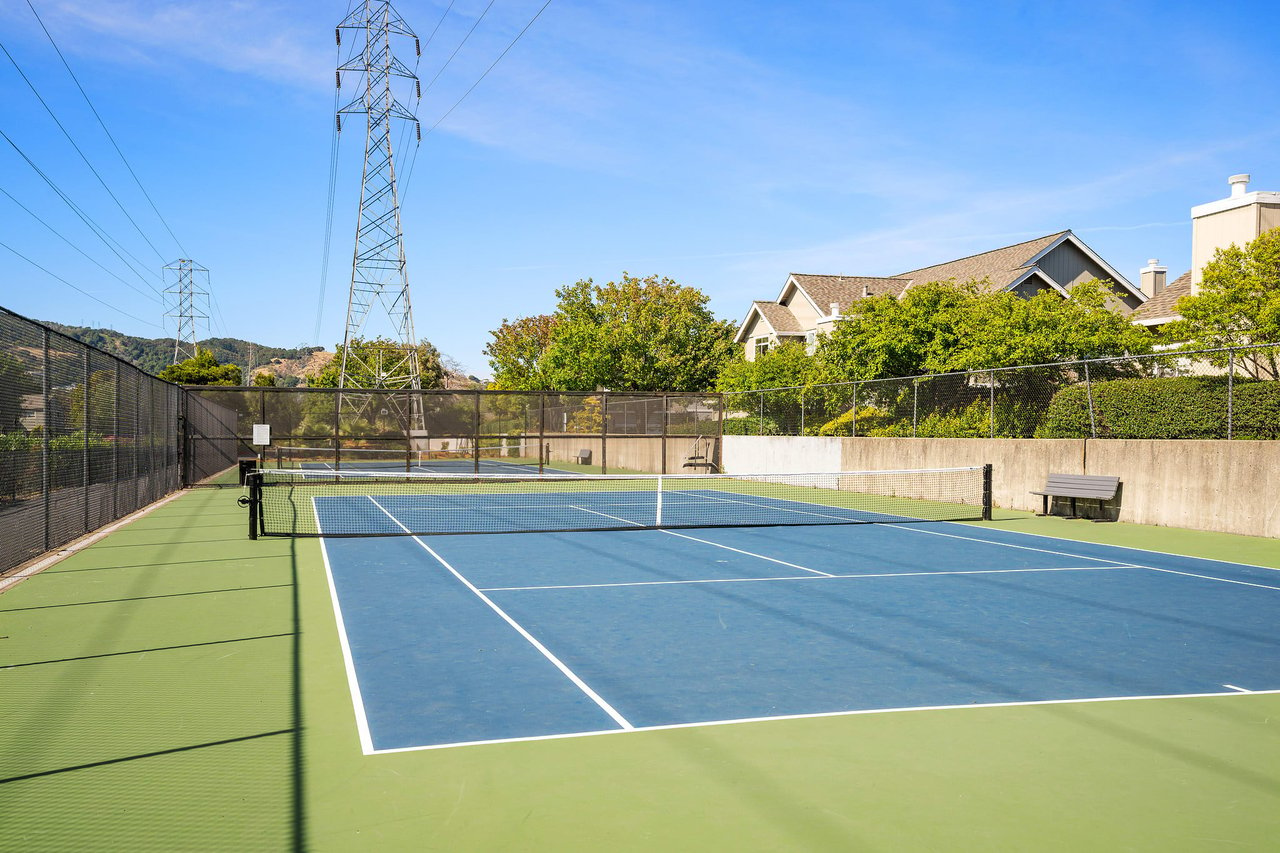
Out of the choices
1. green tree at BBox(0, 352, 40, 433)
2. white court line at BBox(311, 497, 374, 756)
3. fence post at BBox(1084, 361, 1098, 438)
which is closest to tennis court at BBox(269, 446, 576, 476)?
fence post at BBox(1084, 361, 1098, 438)

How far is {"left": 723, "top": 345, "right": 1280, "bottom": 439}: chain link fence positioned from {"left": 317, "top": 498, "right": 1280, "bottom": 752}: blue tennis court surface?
5.05 m

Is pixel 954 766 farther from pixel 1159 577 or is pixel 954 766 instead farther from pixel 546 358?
pixel 546 358

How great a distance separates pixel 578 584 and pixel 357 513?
418 inches

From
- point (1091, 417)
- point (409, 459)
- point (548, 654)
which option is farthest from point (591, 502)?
point (548, 654)

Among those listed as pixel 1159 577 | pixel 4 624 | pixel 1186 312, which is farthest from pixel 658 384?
pixel 4 624

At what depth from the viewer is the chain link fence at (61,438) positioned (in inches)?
418

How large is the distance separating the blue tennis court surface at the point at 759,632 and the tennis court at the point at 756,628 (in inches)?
1.1

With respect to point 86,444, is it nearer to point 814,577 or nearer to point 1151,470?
point 814,577

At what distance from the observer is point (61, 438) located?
40.9ft

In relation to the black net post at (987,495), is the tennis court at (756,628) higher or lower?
lower

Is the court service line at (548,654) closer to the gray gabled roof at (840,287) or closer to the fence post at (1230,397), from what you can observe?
the fence post at (1230,397)

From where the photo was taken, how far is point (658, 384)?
52312mm

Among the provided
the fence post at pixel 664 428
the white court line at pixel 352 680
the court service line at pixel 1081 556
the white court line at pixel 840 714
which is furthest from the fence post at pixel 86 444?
the fence post at pixel 664 428

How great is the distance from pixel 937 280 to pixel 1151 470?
859 inches
